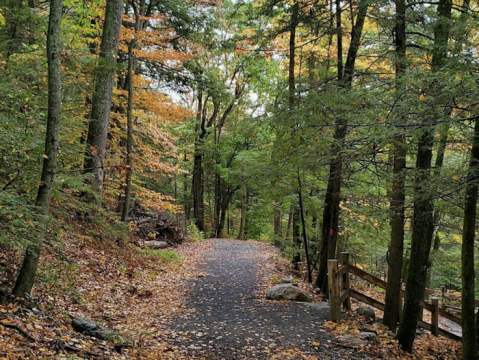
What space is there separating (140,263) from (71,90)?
221 inches

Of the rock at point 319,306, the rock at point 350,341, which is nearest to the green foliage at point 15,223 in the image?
the rock at point 350,341

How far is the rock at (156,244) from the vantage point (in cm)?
1467

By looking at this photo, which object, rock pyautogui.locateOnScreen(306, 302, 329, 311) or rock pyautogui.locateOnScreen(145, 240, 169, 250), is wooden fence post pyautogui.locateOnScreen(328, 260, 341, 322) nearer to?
rock pyautogui.locateOnScreen(306, 302, 329, 311)

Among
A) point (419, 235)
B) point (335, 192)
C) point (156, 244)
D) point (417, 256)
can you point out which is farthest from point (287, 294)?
point (156, 244)

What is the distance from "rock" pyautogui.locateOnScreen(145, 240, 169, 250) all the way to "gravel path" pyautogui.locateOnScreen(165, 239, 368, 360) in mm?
5226

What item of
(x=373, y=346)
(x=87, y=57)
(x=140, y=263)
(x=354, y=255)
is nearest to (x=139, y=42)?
(x=87, y=57)

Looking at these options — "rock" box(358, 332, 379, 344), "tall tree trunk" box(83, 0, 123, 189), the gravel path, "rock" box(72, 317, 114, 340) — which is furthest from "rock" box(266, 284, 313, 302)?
"tall tree trunk" box(83, 0, 123, 189)

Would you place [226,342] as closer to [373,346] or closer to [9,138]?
[373,346]

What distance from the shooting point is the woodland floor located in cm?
425

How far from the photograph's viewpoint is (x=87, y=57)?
23.7 feet

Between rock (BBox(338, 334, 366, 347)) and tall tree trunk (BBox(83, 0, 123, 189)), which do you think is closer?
rock (BBox(338, 334, 366, 347))

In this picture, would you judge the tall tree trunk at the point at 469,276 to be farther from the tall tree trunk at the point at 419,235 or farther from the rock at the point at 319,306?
the rock at the point at 319,306

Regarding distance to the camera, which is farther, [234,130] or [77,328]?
[234,130]

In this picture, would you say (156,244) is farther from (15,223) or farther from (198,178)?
(15,223)
